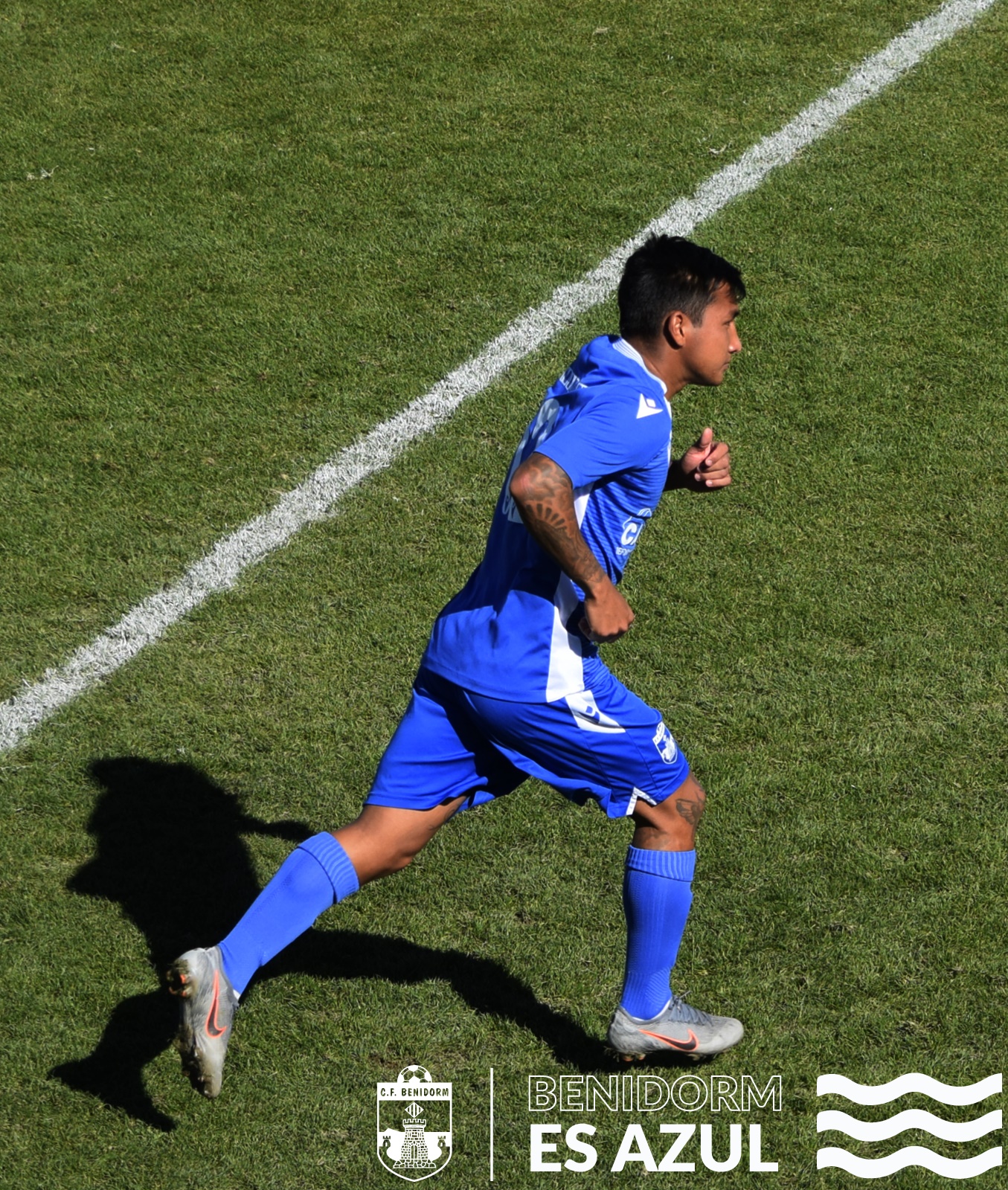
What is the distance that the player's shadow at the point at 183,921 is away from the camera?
13.5 ft

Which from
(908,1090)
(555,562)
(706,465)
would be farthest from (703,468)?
(908,1090)

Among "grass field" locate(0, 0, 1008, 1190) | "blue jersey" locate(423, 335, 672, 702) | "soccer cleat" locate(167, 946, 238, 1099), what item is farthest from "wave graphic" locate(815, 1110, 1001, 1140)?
"soccer cleat" locate(167, 946, 238, 1099)

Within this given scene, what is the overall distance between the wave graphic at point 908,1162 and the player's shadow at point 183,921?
64cm

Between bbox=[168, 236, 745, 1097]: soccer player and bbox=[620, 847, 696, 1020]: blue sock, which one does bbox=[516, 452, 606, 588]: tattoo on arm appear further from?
bbox=[620, 847, 696, 1020]: blue sock

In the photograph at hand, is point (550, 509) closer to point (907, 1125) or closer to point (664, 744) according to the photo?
point (664, 744)

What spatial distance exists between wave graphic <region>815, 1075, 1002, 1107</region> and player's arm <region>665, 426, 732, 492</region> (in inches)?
62.9

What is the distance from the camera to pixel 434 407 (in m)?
6.61

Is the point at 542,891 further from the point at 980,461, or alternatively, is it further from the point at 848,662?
the point at 980,461

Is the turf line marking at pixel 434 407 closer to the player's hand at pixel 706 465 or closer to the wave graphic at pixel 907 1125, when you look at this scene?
the player's hand at pixel 706 465

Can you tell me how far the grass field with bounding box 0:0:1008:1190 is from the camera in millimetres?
4133

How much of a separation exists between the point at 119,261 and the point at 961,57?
4.92 m

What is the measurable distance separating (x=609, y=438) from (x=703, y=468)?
0.61 m

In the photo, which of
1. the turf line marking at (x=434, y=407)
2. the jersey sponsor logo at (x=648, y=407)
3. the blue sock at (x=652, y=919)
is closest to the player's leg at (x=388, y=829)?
the blue sock at (x=652, y=919)

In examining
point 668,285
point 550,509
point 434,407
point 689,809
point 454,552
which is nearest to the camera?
point 550,509
